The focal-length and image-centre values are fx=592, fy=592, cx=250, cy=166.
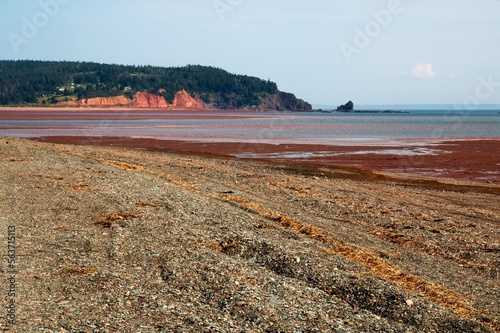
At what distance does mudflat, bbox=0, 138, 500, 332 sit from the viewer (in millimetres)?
10203

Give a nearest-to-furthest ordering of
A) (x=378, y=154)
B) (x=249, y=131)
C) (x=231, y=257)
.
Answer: (x=231, y=257), (x=378, y=154), (x=249, y=131)

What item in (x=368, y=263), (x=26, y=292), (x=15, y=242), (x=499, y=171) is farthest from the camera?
(x=499, y=171)

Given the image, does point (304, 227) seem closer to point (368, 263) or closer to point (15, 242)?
point (368, 263)

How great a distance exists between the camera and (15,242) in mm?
13281

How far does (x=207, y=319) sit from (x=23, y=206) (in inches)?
364

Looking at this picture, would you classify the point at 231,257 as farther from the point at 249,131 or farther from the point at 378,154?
the point at 249,131

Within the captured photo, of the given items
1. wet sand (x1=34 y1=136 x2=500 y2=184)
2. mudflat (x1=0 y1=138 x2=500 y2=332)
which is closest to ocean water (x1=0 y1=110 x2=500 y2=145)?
wet sand (x1=34 y1=136 x2=500 y2=184)

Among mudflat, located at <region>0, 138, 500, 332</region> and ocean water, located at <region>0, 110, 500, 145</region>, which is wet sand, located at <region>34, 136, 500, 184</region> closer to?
ocean water, located at <region>0, 110, 500, 145</region>

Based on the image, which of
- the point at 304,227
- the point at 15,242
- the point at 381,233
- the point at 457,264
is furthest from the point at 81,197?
the point at 457,264

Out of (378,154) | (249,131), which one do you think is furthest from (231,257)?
(249,131)

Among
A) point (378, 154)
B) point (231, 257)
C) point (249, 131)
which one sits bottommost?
point (378, 154)

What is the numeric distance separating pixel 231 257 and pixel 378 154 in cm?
3410

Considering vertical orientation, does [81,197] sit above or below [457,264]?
above

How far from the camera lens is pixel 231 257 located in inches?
533
